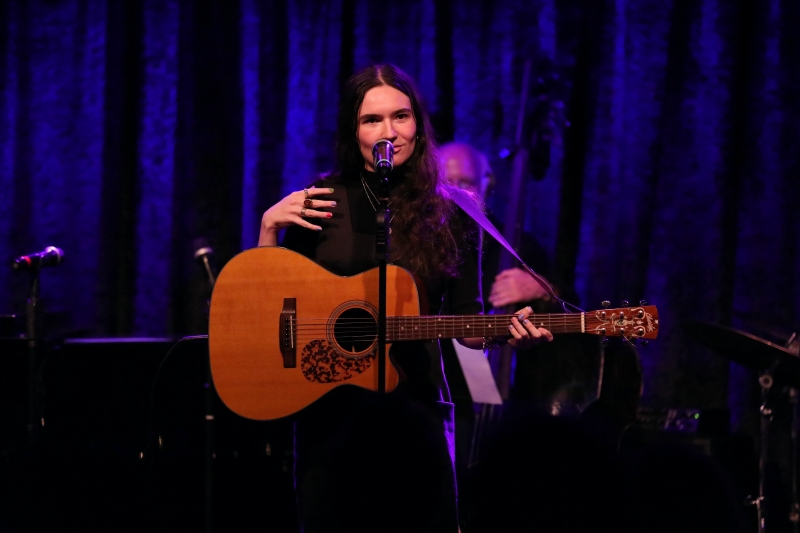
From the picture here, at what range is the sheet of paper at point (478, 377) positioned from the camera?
3.57 metres

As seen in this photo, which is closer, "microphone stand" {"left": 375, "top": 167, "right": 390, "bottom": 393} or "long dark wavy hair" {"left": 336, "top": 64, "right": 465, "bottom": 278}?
"microphone stand" {"left": 375, "top": 167, "right": 390, "bottom": 393}

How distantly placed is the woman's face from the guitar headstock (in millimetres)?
819

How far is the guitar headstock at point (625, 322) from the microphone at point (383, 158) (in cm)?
80

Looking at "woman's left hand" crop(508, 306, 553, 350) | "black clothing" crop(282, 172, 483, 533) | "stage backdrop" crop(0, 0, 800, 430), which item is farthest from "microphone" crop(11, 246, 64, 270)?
"woman's left hand" crop(508, 306, 553, 350)

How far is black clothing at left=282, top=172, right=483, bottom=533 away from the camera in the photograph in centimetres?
136

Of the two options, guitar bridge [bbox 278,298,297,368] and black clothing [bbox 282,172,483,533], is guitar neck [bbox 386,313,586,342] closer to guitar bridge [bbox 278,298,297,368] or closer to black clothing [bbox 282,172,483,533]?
black clothing [bbox 282,172,483,533]

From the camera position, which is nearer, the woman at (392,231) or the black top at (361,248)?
the woman at (392,231)

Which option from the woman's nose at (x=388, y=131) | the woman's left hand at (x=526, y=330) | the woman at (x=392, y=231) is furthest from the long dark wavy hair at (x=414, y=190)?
the woman's left hand at (x=526, y=330)

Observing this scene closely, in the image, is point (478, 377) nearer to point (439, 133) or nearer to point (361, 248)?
point (361, 248)

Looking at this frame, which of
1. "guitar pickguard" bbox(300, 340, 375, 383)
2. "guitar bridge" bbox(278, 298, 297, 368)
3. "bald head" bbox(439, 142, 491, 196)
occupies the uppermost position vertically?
"bald head" bbox(439, 142, 491, 196)

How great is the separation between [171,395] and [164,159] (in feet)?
5.55

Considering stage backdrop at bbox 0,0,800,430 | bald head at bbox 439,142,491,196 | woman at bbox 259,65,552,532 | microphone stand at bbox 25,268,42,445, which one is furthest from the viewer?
stage backdrop at bbox 0,0,800,430

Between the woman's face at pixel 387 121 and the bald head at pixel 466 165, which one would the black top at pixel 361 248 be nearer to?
the woman's face at pixel 387 121

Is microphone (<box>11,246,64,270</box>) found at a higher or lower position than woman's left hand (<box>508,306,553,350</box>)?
higher
